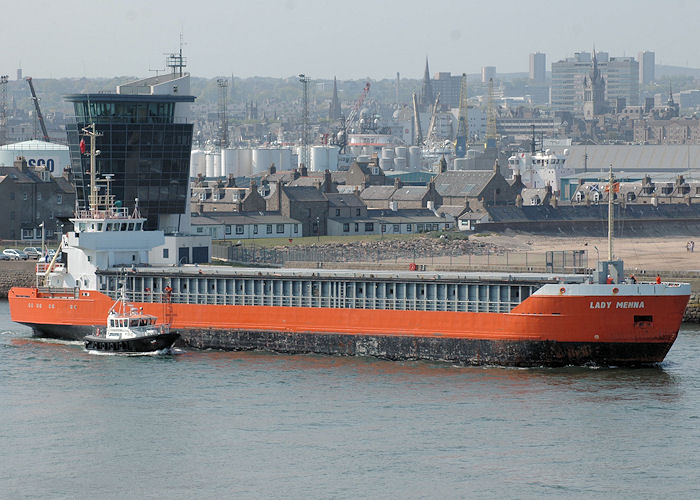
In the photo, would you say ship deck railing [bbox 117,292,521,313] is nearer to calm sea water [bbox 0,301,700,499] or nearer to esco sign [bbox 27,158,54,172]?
calm sea water [bbox 0,301,700,499]

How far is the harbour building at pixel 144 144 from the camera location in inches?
3187

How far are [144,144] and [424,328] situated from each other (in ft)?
94.4

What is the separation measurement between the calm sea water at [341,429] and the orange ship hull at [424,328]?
3.15 ft

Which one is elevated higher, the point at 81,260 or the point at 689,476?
the point at 81,260

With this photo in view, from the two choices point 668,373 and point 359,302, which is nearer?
point 668,373

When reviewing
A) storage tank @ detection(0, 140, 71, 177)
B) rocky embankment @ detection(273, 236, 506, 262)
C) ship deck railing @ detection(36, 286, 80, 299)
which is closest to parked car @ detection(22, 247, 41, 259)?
rocky embankment @ detection(273, 236, 506, 262)

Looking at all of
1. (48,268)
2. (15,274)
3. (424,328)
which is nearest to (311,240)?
(15,274)

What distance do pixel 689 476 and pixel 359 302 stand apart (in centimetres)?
2294

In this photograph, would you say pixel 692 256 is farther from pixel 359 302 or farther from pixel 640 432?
pixel 640 432

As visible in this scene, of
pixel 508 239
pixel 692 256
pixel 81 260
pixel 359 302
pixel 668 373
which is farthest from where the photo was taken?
pixel 508 239

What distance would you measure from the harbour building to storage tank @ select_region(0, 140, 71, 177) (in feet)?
211

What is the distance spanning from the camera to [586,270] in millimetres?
62406

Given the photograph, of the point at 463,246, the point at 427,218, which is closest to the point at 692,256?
the point at 463,246

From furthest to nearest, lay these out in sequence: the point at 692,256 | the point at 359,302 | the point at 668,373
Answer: the point at 692,256
the point at 359,302
the point at 668,373
